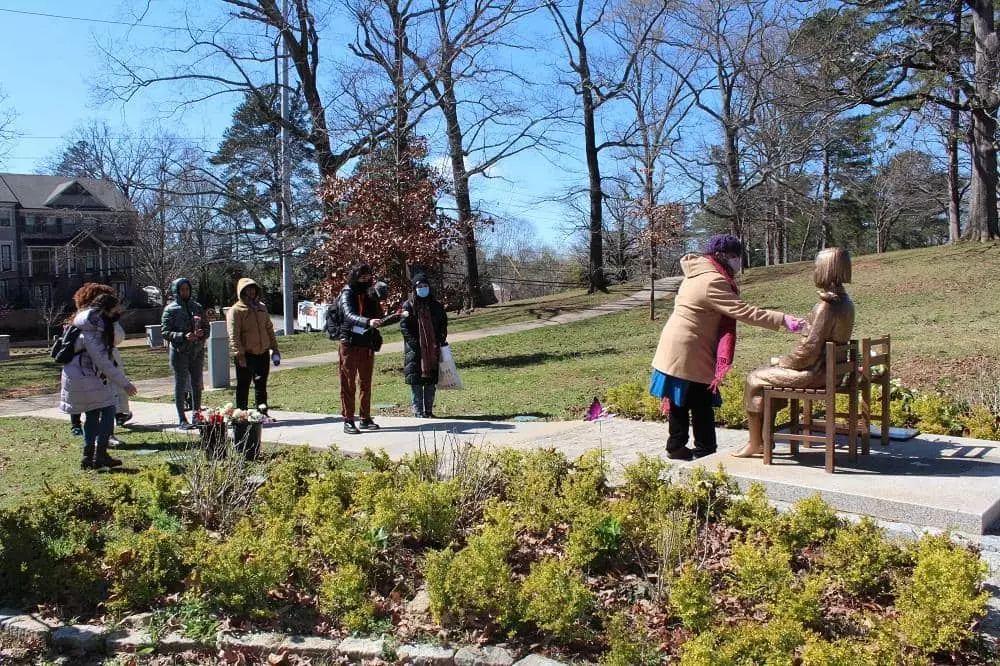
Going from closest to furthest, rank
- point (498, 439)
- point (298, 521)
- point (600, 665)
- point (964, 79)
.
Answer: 1. point (600, 665)
2. point (298, 521)
3. point (498, 439)
4. point (964, 79)

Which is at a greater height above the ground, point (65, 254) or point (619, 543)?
point (65, 254)

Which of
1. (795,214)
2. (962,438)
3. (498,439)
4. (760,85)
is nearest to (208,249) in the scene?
(760,85)

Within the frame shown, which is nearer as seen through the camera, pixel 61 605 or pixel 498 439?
pixel 61 605

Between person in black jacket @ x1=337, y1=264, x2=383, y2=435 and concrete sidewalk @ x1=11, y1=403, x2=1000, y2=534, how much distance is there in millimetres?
295

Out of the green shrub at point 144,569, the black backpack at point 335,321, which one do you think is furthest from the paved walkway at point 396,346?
the green shrub at point 144,569

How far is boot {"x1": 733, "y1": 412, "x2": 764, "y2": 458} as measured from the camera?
5426mm

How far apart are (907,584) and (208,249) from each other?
40.9 meters

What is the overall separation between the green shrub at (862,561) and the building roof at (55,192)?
2286 inches

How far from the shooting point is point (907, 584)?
3.51 metres

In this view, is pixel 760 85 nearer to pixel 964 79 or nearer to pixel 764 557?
pixel 964 79

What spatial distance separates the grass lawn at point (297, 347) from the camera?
1633 cm

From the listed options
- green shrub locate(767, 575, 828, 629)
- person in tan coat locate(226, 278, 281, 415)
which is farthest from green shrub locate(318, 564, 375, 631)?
person in tan coat locate(226, 278, 281, 415)

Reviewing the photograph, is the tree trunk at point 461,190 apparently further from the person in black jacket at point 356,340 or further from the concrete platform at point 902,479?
the concrete platform at point 902,479

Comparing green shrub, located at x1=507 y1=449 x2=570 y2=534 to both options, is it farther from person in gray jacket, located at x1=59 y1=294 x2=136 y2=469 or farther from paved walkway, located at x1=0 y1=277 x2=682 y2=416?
paved walkway, located at x1=0 y1=277 x2=682 y2=416
